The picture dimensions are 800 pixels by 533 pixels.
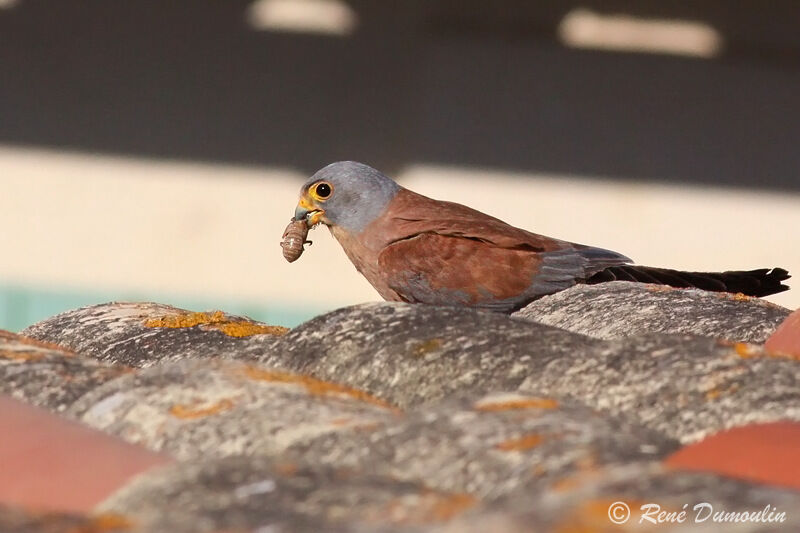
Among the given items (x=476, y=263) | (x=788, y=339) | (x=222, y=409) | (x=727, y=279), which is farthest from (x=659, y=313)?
(x=222, y=409)

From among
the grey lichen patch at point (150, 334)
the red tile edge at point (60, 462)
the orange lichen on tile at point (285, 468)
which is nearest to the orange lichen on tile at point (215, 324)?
the grey lichen patch at point (150, 334)

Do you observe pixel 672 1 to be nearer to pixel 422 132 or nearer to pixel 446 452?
pixel 422 132

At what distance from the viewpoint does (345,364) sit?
1979mm

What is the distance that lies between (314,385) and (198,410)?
8.4 inches

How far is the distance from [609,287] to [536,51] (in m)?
6.10

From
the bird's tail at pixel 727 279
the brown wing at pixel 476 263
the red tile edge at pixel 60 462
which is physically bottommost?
the red tile edge at pixel 60 462

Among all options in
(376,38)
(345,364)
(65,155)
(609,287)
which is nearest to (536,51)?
(376,38)

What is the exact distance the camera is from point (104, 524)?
1209mm

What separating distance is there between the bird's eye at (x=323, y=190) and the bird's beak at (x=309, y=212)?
0.04 metres

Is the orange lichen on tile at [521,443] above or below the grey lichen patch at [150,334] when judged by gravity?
below

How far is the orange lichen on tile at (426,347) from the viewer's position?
1931 millimetres

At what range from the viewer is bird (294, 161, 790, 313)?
11.7 feet

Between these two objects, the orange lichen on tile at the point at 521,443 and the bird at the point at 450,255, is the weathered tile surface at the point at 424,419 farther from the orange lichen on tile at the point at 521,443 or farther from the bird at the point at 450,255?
the bird at the point at 450,255

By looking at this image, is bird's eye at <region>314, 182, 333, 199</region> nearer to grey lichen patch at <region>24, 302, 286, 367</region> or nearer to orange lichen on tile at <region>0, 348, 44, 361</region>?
grey lichen patch at <region>24, 302, 286, 367</region>
